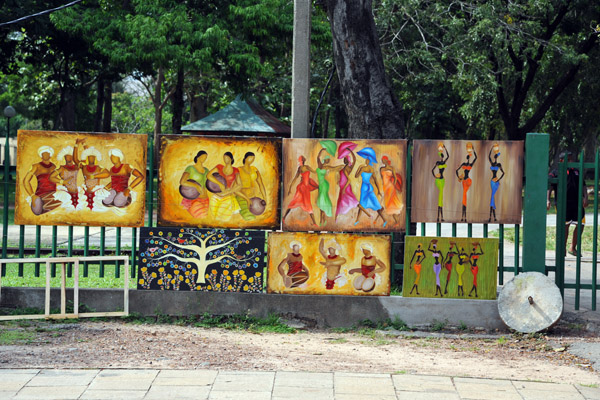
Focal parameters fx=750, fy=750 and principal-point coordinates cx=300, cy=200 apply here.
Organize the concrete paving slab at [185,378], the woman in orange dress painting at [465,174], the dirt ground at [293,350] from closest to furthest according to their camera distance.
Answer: the concrete paving slab at [185,378] < the dirt ground at [293,350] < the woman in orange dress painting at [465,174]

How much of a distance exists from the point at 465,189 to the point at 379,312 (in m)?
1.71

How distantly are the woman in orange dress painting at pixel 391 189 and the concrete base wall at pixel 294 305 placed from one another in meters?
0.99

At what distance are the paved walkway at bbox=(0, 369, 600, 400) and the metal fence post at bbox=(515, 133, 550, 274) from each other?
2.40 metres

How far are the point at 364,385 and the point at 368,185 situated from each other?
3.00m

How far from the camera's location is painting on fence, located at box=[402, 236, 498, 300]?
8484 millimetres

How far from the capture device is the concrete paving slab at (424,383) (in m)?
6.06

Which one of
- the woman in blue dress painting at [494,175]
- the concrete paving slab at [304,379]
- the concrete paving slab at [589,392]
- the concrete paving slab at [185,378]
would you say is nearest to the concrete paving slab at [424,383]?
the concrete paving slab at [304,379]

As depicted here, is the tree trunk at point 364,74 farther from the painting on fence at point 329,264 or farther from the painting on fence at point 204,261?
the painting on fence at point 204,261

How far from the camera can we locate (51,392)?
579 cm

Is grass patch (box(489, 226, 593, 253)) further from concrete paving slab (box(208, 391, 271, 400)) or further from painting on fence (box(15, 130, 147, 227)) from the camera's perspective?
concrete paving slab (box(208, 391, 271, 400))

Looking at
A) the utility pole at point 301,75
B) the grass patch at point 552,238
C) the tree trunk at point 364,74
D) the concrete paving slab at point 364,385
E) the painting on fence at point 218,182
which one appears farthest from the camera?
the grass patch at point 552,238

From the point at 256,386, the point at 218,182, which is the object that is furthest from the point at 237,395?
the point at 218,182

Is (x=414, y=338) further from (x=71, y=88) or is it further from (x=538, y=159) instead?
(x=71, y=88)

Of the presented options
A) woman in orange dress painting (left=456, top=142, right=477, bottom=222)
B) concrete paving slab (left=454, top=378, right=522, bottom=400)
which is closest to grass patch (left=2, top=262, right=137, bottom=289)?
woman in orange dress painting (left=456, top=142, right=477, bottom=222)
